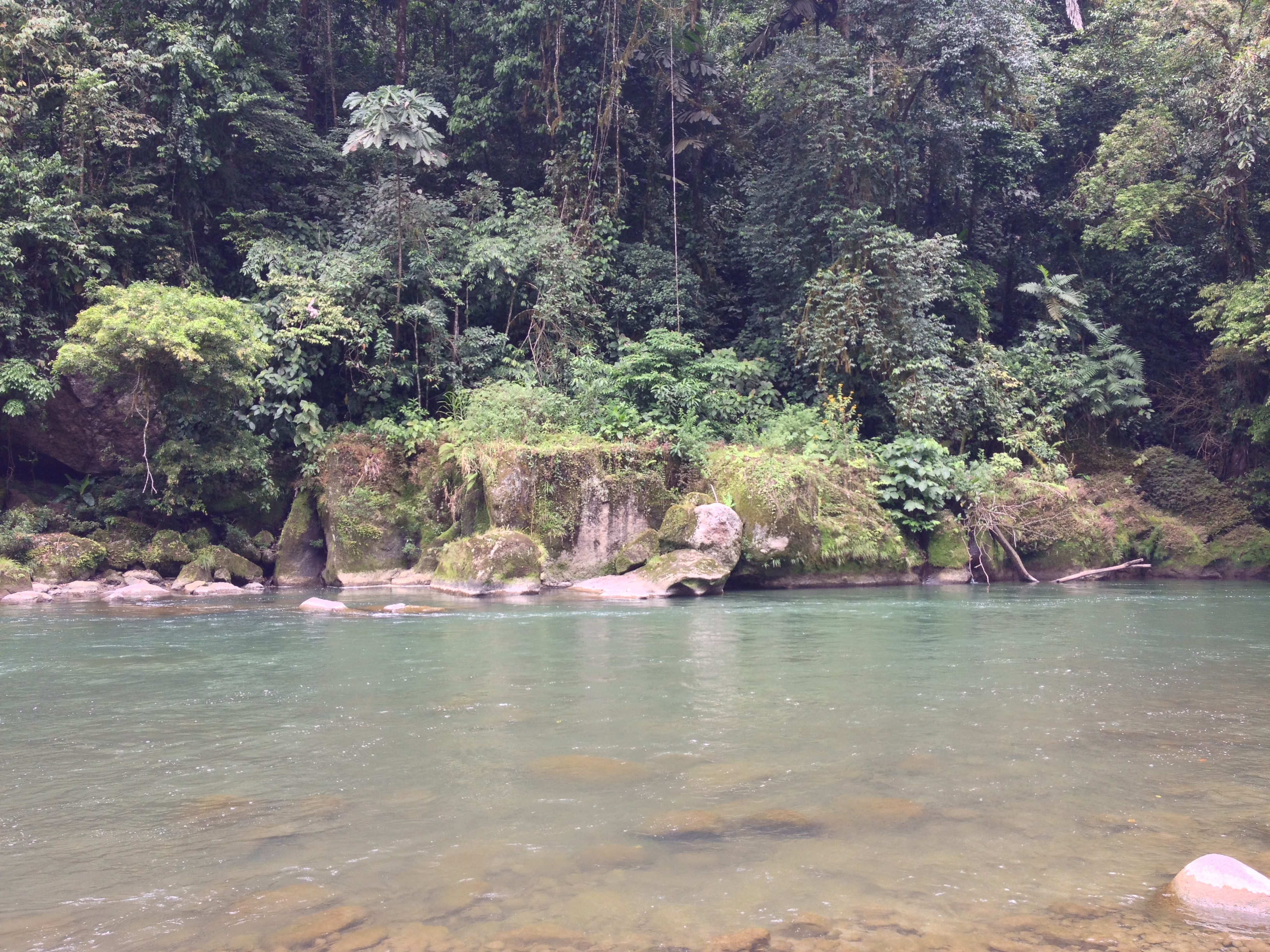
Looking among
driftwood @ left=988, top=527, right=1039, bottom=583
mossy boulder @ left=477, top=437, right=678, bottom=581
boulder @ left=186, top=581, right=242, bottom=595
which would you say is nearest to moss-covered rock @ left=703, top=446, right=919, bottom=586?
mossy boulder @ left=477, top=437, right=678, bottom=581

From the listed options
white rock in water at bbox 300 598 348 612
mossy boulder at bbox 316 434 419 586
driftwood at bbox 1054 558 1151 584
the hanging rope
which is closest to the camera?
white rock in water at bbox 300 598 348 612

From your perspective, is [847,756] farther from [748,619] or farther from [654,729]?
[748,619]

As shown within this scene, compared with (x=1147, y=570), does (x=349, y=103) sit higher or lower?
higher

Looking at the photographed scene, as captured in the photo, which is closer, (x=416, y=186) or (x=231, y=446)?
(x=231, y=446)

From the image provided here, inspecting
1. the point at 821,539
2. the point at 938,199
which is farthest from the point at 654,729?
the point at 938,199

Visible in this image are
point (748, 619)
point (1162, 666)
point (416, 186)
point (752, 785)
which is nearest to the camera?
point (752, 785)

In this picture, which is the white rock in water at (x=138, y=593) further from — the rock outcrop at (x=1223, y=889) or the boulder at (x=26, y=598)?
the rock outcrop at (x=1223, y=889)

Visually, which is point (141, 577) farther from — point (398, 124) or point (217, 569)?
point (398, 124)

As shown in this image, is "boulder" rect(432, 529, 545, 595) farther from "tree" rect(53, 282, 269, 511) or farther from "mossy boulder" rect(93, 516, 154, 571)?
"mossy boulder" rect(93, 516, 154, 571)

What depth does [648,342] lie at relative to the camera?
60.0 ft

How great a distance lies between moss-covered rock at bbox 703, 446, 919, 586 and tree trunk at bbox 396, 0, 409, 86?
13548mm

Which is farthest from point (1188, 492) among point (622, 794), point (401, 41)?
point (401, 41)

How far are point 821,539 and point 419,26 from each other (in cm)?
1796

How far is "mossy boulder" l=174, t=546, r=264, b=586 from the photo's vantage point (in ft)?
49.2
